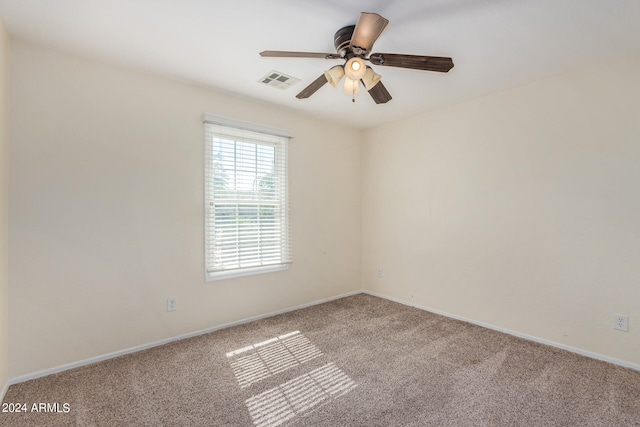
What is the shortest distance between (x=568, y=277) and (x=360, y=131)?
118 inches

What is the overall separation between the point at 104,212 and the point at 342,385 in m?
2.28

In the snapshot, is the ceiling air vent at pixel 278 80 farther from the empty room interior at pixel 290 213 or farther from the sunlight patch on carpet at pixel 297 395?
the sunlight patch on carpet at pixel 297 395

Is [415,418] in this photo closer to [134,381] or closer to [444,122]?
[134,381]

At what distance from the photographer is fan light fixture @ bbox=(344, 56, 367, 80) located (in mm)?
1804

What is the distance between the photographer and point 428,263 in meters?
3.62

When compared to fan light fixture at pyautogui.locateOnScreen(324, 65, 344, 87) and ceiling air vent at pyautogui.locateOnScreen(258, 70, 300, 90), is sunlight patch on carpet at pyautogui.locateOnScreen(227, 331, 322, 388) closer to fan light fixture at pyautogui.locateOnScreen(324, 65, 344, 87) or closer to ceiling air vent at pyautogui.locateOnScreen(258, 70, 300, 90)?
fan light fixture at pyautogui.locateOnScreen(324, 65, 344, 87)

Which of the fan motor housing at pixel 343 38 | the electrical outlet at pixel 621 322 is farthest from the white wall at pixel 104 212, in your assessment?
the electrical outlet at pixel 621 322

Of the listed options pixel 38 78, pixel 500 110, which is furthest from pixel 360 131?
pixel 38 78

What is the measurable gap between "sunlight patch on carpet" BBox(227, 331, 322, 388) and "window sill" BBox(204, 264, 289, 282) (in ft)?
2.44

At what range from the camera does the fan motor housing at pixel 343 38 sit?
A: 1.82 metres

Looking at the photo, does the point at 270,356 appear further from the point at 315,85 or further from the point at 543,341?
the point at 543,341

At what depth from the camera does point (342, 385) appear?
207 centimetres

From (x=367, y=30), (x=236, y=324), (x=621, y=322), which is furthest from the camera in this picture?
(x=236, y=324)

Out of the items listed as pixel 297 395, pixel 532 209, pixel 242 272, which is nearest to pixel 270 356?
pixel 297 395
